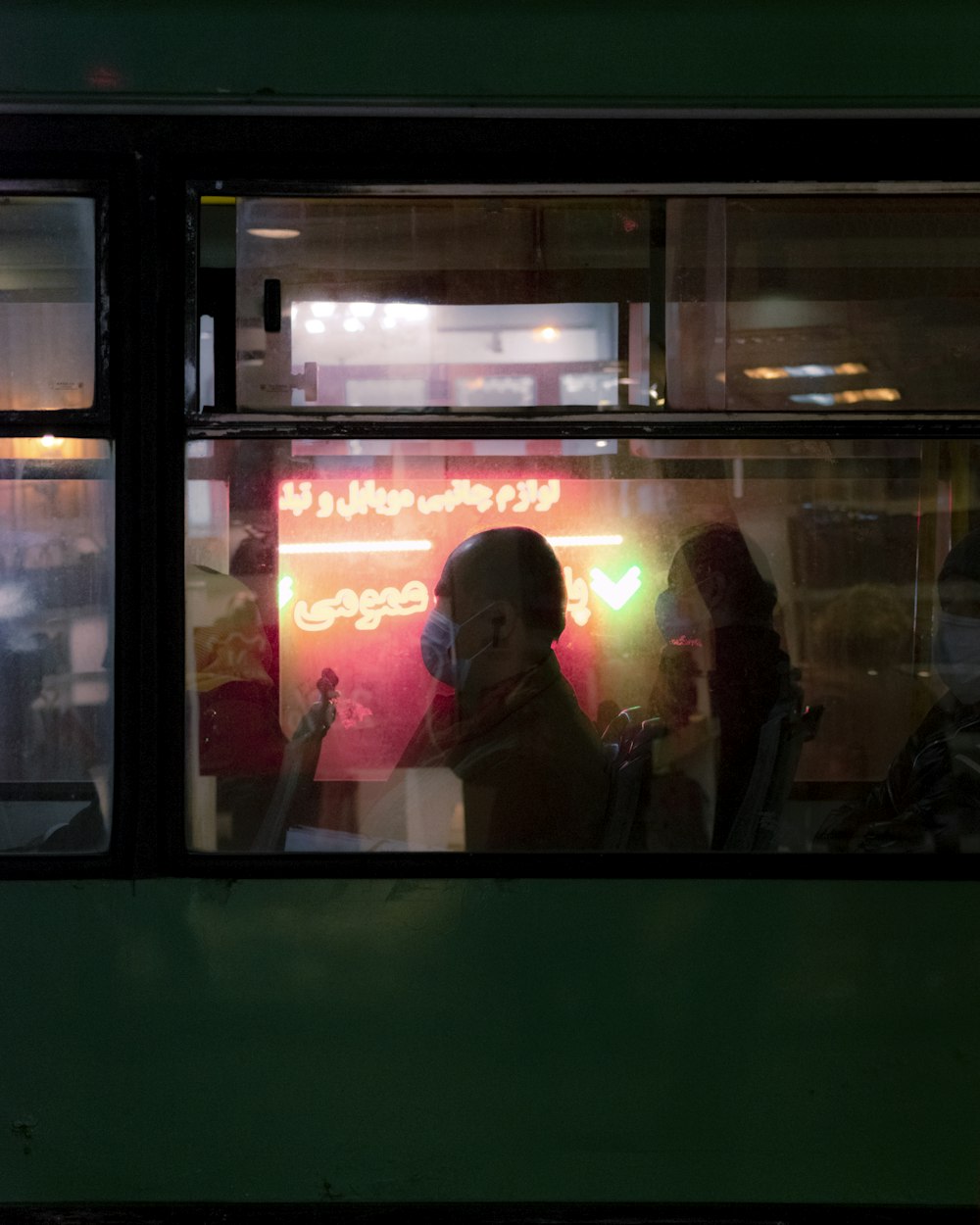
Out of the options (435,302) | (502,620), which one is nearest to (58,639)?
(502,620)

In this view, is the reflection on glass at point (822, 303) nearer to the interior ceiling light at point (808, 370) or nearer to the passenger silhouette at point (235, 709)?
the interior ceiling light at point (808, 370)

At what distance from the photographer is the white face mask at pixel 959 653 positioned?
2533 mm

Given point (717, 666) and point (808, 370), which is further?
point (717, 666)

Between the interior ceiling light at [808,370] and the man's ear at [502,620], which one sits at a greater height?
the interior ceiling light at [808,370]

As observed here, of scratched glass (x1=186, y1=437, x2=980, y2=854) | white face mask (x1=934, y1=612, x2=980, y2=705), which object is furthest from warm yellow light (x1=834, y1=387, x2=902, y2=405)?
white face mask (x1=934, y1=612, x2=980, y2=705)

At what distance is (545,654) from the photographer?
2.56m

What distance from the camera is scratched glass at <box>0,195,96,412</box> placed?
2.38 m

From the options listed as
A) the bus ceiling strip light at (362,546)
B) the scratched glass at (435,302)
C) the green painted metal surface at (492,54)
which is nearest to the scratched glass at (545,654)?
the bus ceiling strip light at (362,546)

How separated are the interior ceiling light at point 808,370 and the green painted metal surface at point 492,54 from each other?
497mm

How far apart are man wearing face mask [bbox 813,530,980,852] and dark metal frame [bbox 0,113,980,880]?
0.09 meters

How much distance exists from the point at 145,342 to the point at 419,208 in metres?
0.60

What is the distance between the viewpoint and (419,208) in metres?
2.40

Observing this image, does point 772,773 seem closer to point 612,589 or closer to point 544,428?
point 612,589

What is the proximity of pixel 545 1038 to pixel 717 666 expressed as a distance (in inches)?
32.9
